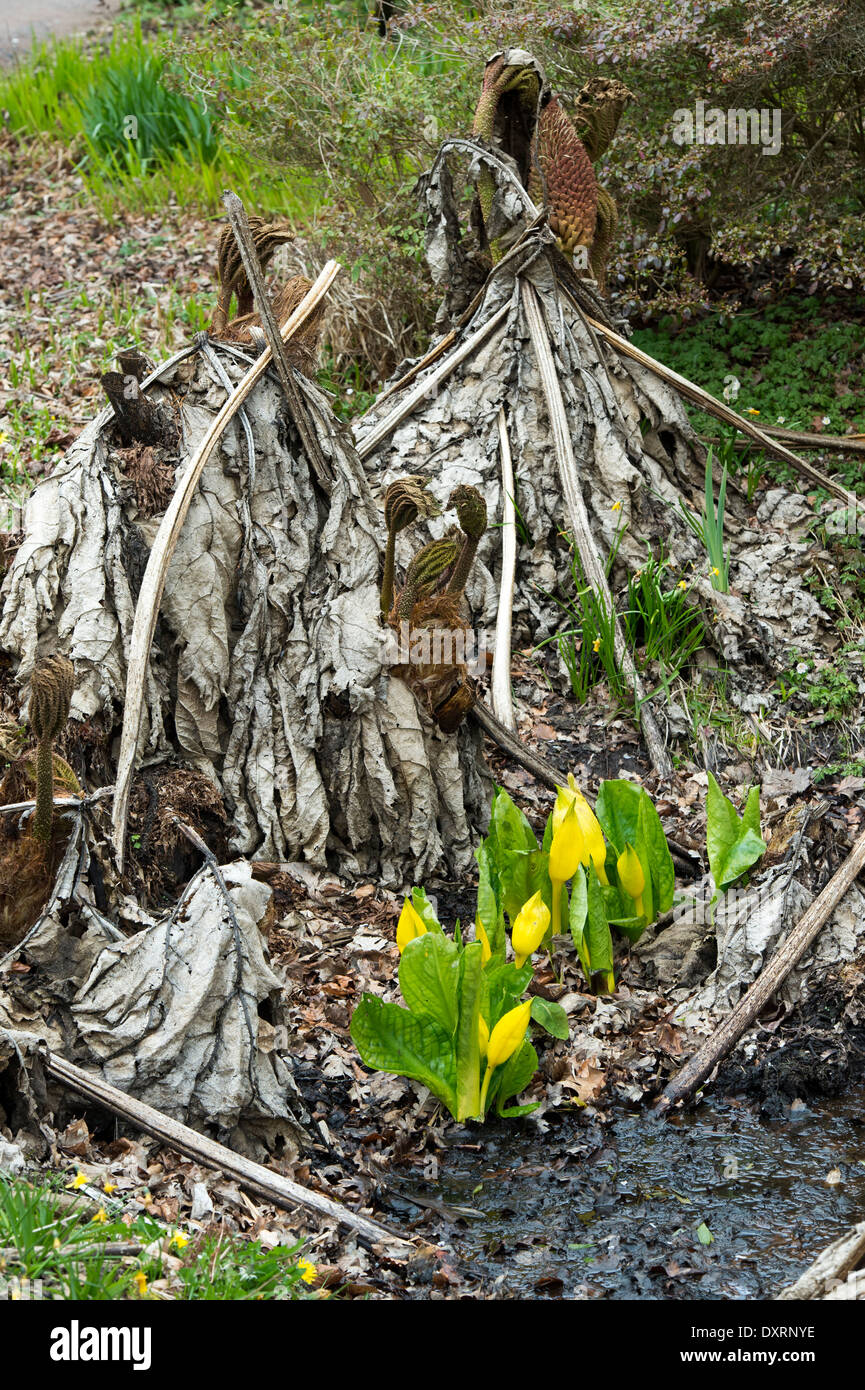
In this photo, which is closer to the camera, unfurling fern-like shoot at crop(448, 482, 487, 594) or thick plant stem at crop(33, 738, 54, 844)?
thick plant stem at crop(33, 738, 54, 844)

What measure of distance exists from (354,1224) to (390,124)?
5.22 meters

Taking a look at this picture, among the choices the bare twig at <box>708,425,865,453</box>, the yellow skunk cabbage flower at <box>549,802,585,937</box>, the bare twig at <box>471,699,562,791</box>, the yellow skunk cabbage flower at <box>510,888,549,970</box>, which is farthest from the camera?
the bare twig at <box>708,425,865,453</box>

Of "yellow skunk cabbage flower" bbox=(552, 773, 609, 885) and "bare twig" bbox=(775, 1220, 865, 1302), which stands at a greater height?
"yellow skunk cabbage flower" bbox=(552, 773, 609, 885)

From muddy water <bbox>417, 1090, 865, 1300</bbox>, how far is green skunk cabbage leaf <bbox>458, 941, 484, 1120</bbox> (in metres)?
0.13

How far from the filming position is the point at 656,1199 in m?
2.64

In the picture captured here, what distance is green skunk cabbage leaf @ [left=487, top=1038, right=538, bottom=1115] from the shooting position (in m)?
2.82

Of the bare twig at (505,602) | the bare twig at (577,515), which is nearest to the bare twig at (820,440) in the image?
the bare twig at (577,515)

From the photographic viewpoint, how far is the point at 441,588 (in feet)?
11.7

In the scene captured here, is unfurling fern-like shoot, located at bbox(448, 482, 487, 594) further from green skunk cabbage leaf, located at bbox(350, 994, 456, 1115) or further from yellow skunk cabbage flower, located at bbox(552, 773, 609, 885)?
green skunk cabbage leaf, located at bbox(350, 994, 456, 1115)

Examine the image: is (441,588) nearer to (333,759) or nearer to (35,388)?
(333,759)

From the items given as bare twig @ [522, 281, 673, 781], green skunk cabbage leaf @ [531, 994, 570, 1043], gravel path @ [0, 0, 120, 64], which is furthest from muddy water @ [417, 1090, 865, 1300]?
gravel path @ [0, 0, 120, 64]

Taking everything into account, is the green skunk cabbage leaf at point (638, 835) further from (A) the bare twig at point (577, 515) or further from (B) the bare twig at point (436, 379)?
(B) the bare twig at point (436, 379)

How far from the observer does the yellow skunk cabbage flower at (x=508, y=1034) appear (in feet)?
8.80
